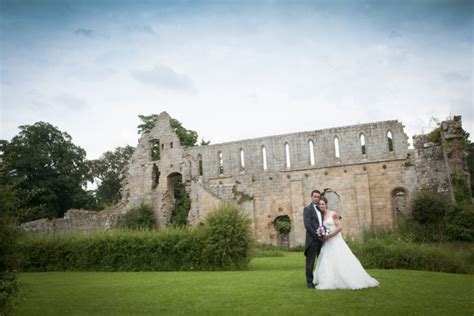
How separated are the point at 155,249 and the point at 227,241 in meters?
3.00

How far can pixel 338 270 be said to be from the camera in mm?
9047

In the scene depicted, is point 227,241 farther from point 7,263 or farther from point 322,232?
point 7,263

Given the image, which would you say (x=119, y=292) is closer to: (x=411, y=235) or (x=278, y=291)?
(x=278, y=291)

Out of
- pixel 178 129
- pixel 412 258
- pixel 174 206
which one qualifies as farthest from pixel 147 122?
pixel 412 258

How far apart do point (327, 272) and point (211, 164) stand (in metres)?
23.3

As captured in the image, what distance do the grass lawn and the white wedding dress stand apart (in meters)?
0.40

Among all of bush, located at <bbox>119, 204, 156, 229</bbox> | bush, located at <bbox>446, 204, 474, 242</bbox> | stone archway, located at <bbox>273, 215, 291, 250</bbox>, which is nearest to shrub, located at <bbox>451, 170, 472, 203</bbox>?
bush, located at <bbox>446, 204, 474, 242</bbox>

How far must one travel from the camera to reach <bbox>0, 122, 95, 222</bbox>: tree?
39.8 meters

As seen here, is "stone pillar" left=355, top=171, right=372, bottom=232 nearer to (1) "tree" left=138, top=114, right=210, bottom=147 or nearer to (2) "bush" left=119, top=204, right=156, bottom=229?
(2) "bush" left=119, top=204, right=156, bottom=229

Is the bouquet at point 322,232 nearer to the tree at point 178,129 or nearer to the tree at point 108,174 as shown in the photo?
the tree at point 178,129

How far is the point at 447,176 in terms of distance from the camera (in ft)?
75.0

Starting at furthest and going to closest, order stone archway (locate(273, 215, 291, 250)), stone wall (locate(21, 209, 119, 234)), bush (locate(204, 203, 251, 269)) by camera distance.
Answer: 1. stone wall (locate(21, 209, 119, 234))
2. stone archway (locate(273, 215, 291, 250))
3. bush (locate(204, 203, 251, 269))

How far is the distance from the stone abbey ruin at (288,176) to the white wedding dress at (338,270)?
630 inches

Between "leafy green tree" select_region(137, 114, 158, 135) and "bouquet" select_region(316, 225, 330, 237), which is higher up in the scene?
"leafy green tree" select_region(137, 114, 158, 135)
